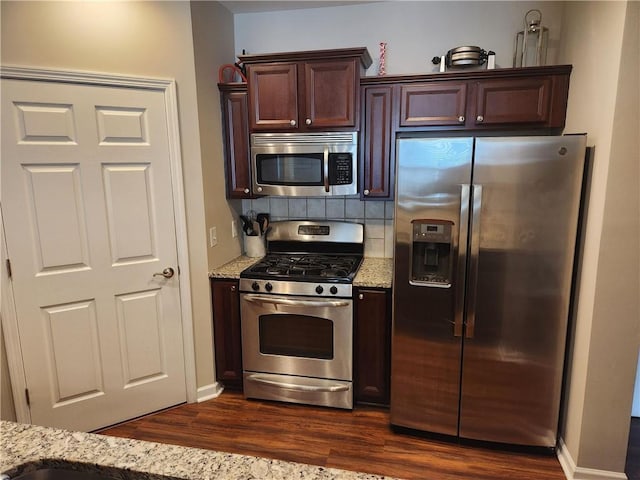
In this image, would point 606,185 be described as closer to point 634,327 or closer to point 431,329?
point 634,327

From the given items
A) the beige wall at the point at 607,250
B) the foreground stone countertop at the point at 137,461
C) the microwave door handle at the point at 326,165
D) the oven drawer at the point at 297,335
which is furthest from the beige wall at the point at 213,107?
the beige wall at the point at 607,250

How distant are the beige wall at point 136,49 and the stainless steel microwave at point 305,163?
0.44 metres

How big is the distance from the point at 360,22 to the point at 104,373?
9.72ft

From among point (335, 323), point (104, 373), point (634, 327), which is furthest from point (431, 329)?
point (104, 373)

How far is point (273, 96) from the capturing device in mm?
2742

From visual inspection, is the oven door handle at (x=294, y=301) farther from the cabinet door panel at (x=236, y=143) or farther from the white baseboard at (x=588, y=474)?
the white baseboard at (x=588, y=474)

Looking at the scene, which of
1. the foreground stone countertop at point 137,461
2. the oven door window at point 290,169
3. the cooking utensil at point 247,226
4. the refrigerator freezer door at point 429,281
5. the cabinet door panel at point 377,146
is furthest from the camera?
the cooking utensil at point 247,226

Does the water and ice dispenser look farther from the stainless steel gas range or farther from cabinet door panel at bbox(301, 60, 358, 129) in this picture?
cabinet door panel at bbox(301, 60, 358, 129)

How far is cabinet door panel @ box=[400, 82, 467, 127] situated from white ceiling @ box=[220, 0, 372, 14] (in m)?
0.87

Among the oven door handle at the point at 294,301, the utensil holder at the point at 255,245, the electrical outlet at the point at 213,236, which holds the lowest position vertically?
the oven door handle at the point at 294,301

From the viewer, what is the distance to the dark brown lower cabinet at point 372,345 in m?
2.60

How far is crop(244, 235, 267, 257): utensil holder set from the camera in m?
3.26

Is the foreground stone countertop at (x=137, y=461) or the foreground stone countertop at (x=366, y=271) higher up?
the foreground stone countertop at (x=366, y=271)

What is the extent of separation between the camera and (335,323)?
2.65m
